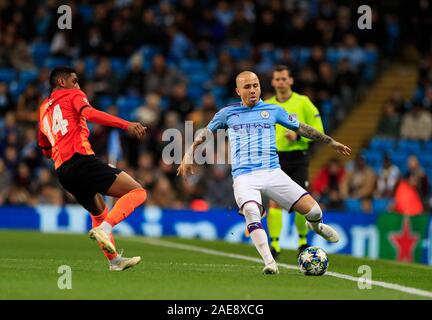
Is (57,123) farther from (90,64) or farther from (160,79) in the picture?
(90,64)

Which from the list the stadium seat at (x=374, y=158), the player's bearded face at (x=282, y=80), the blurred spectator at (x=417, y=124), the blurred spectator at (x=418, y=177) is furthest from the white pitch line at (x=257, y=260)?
the blurred spectator at (x=417, y=124)

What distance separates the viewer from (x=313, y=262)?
1103 cm

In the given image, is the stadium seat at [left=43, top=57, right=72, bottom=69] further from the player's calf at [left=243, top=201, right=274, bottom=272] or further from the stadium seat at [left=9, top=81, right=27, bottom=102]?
the player's calf at [left=243, top=201, right=274, bottom=272]

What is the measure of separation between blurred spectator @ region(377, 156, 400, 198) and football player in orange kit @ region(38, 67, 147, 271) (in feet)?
35.9

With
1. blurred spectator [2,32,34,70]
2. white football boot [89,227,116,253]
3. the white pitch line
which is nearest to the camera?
the white pitch line

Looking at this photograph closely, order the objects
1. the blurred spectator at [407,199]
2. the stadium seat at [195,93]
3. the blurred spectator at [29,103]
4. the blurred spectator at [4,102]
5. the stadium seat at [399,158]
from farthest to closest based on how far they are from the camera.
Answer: the stadium seat at [195,93], the blurred spectator at [4,102], the blurred spectator at [29,103], the stadium seat at [399,158], the blurred spectator at [407,199]

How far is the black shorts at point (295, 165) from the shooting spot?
46.0 feet

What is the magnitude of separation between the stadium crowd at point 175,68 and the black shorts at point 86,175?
410 inches

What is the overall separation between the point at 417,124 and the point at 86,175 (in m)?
13.1

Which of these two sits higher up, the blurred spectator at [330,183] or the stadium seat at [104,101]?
the stadium seat at [104,101]

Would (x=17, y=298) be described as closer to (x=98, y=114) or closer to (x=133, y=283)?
(x=133, y=283)

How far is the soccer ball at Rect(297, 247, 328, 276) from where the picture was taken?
11.0m

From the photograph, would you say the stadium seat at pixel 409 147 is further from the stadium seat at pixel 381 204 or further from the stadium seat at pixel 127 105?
the stadium seat at pixel 127 105

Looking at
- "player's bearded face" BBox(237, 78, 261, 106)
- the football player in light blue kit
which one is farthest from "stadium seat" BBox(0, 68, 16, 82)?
"player's bearded face" BBox(237, 78, 261, 106)
